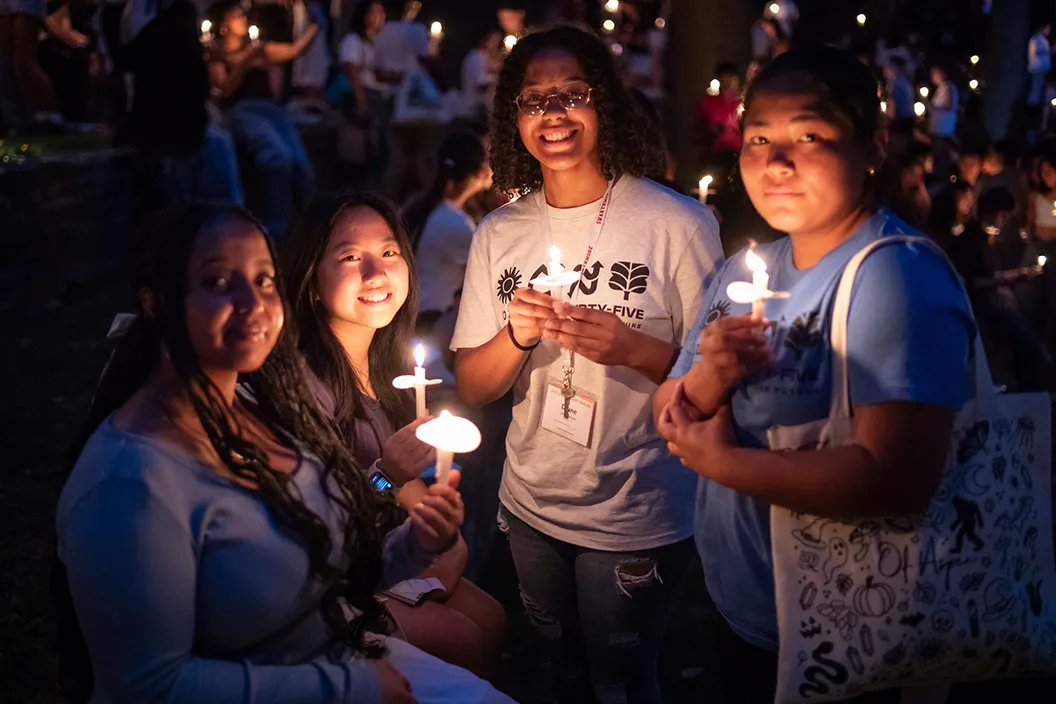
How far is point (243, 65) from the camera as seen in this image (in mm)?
9891

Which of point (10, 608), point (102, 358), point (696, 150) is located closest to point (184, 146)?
point (102, 358)

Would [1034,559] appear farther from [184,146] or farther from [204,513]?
[184,146]

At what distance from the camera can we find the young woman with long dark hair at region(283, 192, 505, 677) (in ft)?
10.3

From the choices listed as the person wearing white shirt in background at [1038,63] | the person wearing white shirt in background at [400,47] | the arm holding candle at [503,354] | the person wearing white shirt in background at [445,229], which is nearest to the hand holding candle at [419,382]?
the arm holding candle at [503,354]

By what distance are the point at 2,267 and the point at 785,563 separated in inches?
338

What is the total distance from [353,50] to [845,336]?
12.1 m

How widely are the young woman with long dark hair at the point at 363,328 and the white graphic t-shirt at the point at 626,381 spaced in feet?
1.26

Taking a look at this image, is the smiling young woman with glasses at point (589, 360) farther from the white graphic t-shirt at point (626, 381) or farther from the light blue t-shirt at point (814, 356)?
the light blue t-shirt at point (814, 356)

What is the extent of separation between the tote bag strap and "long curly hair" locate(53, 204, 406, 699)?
3.63 ft

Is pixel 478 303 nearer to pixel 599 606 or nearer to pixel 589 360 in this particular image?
pixel 589 360

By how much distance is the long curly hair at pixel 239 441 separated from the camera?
2.18 meters

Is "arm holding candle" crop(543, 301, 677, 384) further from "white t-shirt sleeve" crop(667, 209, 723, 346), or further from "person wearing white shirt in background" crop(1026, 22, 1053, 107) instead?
"person wearing white shirt in background" crop(1026, 22, 1053, 107)

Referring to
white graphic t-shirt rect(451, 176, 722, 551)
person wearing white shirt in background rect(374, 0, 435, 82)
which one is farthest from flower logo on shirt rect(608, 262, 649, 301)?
person wearing white shirt in background rect(374, 0, 435, 82)

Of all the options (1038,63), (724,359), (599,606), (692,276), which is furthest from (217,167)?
(1038,63)
